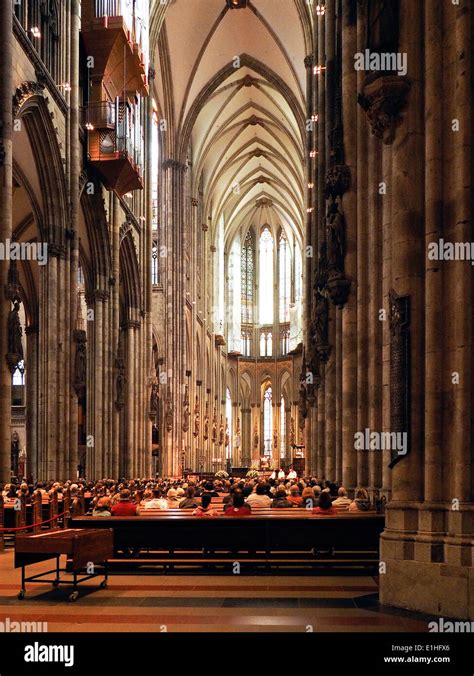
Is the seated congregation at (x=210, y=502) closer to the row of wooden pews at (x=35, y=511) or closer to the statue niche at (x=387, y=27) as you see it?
the row of wooden pews at (x=35, y=511)

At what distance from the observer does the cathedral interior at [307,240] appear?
30.5 feet

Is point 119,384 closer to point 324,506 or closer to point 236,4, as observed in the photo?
point 324,506

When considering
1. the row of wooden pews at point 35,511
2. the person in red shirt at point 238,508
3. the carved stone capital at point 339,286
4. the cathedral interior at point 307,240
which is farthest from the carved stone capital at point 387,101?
the row of wooden pews at point 35,511

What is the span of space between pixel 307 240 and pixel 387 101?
29228 mm

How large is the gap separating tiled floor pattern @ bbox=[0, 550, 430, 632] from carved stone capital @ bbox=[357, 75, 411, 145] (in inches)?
219

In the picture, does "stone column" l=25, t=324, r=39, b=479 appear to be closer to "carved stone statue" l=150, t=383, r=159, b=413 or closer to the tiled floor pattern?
"carved stone statue" l=150, t=383, r=159, b=413

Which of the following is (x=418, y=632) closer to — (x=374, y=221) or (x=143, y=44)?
(x=374, y=221)

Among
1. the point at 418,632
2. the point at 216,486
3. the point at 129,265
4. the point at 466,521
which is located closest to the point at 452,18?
the point at 466,521

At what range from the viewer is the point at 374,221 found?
16.5m

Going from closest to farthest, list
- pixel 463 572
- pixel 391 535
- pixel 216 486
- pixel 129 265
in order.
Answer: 1. pixel 463 572
2. pixel 391 535
3. pixel 216 486
4. pixel 129 265

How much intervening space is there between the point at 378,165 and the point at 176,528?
8.50m

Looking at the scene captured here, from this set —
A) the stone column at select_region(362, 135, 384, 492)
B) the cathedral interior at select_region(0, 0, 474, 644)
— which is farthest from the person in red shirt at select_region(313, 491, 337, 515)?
the stone column at select_region(362, 135, 384, 492)

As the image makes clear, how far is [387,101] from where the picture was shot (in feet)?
33.2

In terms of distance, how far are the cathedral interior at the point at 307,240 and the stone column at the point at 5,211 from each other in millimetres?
61
